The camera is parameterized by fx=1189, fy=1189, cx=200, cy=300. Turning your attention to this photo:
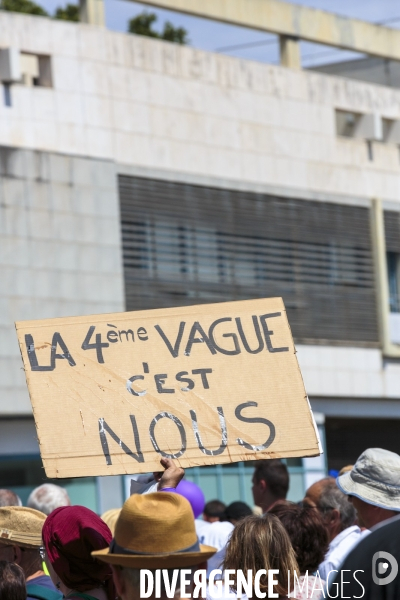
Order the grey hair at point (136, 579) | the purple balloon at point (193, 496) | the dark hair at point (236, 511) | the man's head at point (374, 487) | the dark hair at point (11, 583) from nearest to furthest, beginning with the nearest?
1. the grey hair at point (136, 579)
2. the dark hair at point (11, 583)
3. the man's head at point (374, 487)
4. the purple balloon at point (193, 496)
5. the dark hair at point (236, 511)

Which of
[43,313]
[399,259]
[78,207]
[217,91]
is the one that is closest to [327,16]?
[217,91]

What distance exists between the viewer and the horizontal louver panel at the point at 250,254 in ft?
72.5

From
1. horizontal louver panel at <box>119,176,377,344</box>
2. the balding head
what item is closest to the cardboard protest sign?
the balding head

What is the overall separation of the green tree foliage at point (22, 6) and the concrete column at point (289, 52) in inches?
448

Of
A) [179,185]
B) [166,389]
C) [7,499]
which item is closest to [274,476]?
[7,499]

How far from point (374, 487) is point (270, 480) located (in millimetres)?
1996

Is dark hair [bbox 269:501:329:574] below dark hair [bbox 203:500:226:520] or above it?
above

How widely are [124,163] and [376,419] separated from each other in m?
8.77

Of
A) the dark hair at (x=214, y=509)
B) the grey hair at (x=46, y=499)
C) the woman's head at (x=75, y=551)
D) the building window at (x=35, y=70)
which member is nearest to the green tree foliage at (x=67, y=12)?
the building window at (x=35, y=70)

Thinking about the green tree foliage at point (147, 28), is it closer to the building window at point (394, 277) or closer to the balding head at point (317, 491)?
the building window at point (394, 277)

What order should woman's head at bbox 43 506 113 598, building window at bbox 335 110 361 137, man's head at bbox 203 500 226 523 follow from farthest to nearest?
building window at bbox 335 110 361 137, man's head at bbox 203 500 226 523, woman's head at bbox 43 506 113 598

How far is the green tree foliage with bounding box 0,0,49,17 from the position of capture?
33719 mm

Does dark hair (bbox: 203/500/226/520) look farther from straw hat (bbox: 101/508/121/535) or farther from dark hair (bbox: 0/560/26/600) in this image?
dark hair (bbox: 0/560/26/600)

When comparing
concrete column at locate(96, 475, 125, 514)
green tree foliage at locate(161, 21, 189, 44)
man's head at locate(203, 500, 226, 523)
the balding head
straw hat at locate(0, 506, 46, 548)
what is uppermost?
green tree foliage at locate(161, 21, 189, 44)
